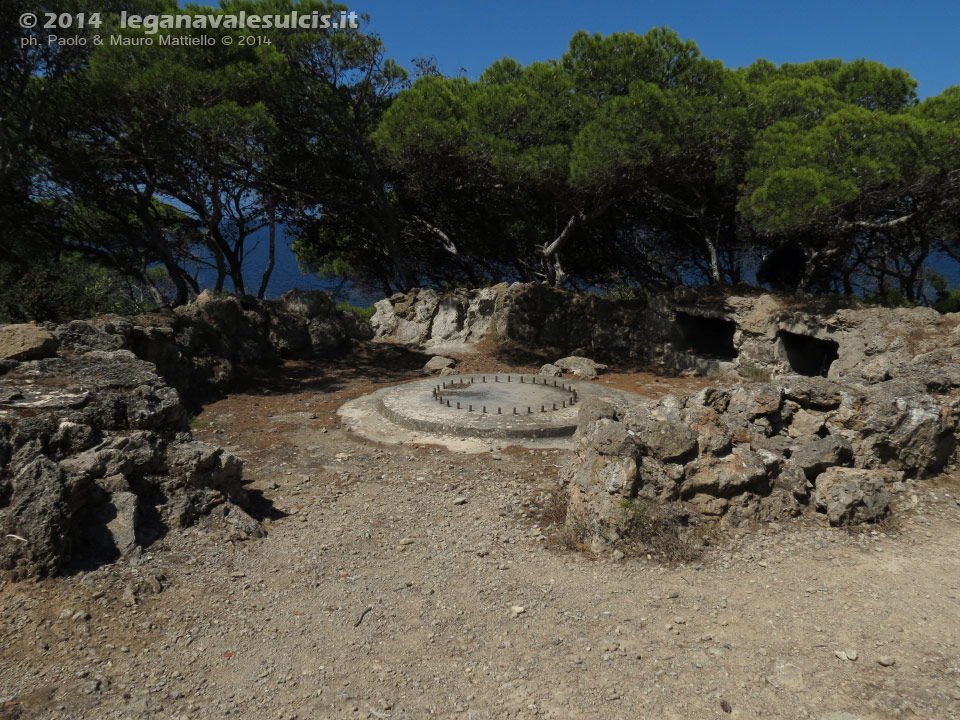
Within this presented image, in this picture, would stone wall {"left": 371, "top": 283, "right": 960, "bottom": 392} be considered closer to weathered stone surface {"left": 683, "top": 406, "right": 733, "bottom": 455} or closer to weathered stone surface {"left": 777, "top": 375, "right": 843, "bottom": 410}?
weathered stone surface {"left": 777, "top": 375, "right": 843, "bottom": 410}

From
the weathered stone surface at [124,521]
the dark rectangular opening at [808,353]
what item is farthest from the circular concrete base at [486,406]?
the dark rectangular opening at [808,353]

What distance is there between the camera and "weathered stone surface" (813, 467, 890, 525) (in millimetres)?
6699

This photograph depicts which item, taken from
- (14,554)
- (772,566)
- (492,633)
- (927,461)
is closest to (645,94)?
(927,461)

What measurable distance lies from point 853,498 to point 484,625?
433cm

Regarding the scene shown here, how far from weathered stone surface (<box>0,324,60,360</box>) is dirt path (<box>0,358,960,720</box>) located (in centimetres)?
360

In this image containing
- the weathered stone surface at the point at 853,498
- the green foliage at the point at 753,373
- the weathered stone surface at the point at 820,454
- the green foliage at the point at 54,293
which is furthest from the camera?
the green foliage at the point at 753,373

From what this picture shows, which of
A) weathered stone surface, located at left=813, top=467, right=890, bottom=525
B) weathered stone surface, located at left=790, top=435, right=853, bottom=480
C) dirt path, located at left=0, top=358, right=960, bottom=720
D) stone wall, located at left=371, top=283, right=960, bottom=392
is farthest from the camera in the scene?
stone wall, located at left=371, top=283, right=960, bottom=392

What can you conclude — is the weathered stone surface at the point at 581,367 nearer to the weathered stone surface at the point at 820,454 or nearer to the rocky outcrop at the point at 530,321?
the rocky outcrop at the point at 530,321

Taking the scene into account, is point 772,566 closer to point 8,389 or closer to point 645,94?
point 8,389

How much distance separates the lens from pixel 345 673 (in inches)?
181

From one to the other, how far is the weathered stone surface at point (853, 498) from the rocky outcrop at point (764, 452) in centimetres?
1

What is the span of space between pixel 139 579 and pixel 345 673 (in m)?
2.27

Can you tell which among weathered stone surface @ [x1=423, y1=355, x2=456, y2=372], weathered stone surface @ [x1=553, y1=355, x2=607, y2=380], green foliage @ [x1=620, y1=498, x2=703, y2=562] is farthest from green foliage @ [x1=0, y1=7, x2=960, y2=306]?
green foliage @ [x1=620, y1=498, x2=703, y2=562]

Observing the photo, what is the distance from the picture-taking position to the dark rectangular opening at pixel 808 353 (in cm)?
1570
